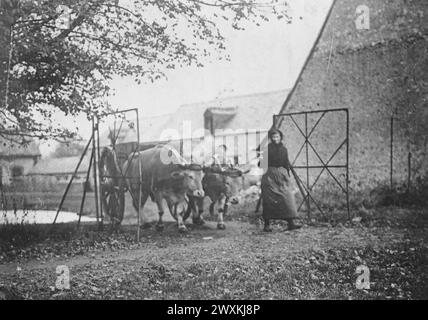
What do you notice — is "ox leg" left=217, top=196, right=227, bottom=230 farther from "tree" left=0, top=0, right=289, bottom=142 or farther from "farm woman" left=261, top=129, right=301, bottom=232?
"tree" left=0, top=0, right=289, bottom=142

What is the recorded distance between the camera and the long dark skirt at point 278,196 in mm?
9836

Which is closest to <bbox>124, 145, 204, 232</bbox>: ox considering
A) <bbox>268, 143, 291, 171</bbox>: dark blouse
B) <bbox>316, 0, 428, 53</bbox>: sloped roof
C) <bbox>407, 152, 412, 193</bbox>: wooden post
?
<bbox>268, 143, 291, 171</bbox>: dark blouse

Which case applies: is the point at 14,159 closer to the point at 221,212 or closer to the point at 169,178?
the point at 169,178

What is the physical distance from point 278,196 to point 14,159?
17.8ft

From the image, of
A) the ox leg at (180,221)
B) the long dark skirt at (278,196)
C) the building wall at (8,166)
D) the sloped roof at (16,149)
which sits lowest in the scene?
the ox leg at (180,221)

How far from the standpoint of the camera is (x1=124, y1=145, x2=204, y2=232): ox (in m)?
10.4

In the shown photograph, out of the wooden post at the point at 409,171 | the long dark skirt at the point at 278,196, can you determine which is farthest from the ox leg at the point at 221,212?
the wooden post at the point at 409,171

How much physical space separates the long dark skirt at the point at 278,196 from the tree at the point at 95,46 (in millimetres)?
2782

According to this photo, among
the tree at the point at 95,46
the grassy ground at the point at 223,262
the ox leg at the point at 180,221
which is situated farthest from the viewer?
the ox leg at the point at 180,221

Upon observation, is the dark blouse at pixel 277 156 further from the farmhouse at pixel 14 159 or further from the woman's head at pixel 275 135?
the farmhouse at pixel 14 159

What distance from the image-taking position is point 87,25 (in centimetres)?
838

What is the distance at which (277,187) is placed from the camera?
989 cm
